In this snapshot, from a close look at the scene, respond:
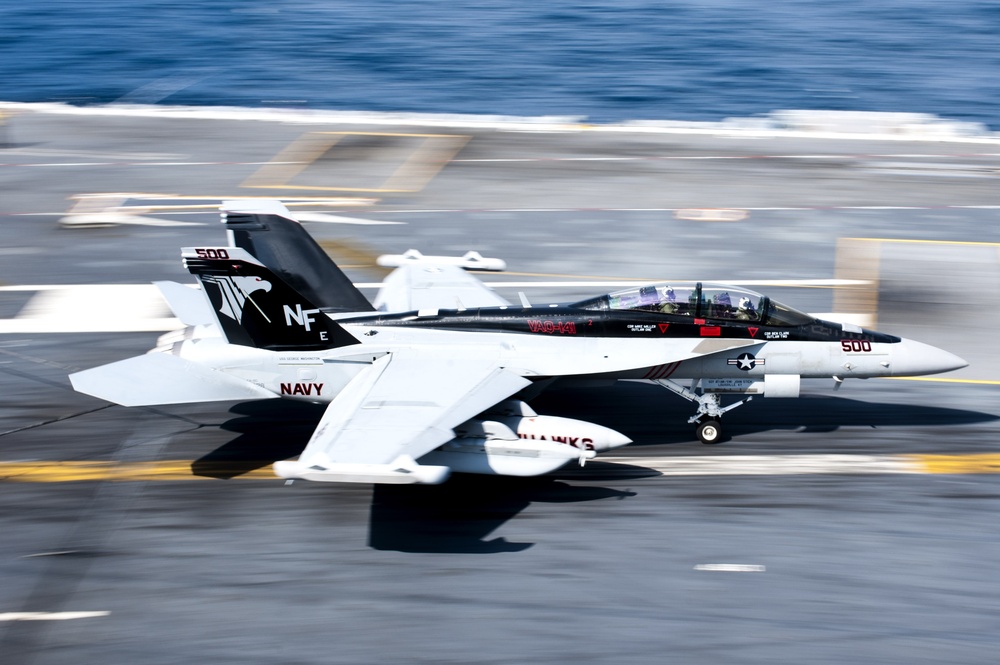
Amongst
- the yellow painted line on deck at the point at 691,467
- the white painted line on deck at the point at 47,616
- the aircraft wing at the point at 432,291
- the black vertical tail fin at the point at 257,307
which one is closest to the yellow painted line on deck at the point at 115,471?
the yellow painted line on deck at the point at 691,467

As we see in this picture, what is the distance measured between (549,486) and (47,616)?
8.40m

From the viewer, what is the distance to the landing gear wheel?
20.3 m

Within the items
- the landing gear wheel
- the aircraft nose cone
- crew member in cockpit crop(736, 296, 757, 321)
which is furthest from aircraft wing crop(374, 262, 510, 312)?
the aircraft nose cone

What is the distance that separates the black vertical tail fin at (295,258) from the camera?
890 inches

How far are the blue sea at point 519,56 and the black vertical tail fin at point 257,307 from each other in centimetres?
3736

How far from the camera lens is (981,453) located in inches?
782

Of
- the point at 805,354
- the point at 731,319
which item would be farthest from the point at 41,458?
the point at 805,354

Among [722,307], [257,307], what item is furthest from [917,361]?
[257,307]

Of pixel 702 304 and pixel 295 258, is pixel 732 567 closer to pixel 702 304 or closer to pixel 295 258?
pixel 702 304

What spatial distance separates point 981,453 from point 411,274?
12501 millimetres

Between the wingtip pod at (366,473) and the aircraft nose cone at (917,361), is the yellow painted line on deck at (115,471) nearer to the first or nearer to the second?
the wingtip pod at (366,473)

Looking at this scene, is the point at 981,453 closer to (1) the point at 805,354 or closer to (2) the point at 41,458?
(1) the point at 805,354

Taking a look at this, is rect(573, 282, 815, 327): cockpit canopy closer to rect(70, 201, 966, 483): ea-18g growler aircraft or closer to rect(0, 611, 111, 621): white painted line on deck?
rect(70, 201, 966, 483): ea-18g growler aircraft

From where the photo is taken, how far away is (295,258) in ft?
74.8
